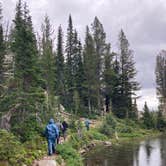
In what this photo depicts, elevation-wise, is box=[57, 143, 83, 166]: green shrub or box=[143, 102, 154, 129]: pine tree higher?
box=[143, 102, 154, 129]: pine tree

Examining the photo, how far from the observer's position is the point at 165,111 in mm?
77688

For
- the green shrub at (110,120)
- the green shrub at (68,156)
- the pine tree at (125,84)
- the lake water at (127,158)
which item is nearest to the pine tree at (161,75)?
the pine tree at (125,84)

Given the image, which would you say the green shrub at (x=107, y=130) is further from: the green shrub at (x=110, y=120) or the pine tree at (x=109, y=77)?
the pine tree at (x=109, y=77)

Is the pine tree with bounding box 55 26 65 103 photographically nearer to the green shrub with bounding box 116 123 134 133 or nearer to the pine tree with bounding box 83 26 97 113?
the pine tree with bounding box 83 26 97 113

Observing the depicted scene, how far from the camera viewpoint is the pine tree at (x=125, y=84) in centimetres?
6869

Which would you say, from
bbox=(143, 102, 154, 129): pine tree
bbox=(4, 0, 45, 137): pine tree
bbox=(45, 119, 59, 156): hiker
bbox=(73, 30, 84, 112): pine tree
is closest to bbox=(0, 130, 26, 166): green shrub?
bbox=(45, 119, 59, 156): hiker

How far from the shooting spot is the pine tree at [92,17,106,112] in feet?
219

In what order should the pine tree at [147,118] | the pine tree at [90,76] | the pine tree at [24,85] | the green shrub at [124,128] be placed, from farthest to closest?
the pine tree at [90,76], the pine tree at [147,118], the green shrub at [124,128], the pine tree at [24,85]

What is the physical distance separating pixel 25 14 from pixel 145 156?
17388 millimetres

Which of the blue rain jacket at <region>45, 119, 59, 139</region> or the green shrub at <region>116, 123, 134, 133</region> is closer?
the blue rain jacket at <region>45, 119, 59, 139</region>

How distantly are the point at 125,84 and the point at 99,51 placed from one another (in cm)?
732

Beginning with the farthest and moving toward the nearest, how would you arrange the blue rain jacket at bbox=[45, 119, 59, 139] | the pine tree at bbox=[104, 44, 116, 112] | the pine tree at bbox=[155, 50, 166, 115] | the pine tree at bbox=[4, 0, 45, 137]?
1. the pine tree at bbox=[155, 50, 166, 115]
2. the pine tree at bbox=[104, 44, 116, 112]
3. the pine tree at bbox=[4, 0, 45, 137]
4. the blue rain jacket at bbox=[45, 119, 59, 139]

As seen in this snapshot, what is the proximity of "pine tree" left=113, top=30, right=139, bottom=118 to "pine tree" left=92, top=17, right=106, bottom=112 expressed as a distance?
3741mm

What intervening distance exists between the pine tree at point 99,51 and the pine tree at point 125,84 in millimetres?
3741
